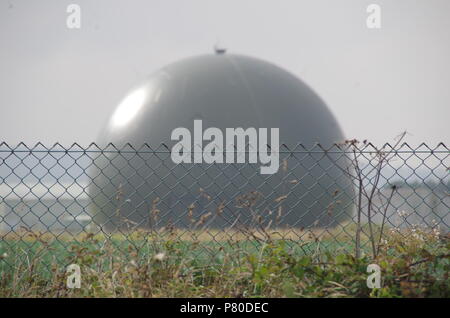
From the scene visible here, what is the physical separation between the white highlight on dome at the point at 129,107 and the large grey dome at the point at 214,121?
0.9 inches

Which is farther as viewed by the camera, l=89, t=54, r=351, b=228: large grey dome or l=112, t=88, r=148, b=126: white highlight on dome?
l=112, t=88, r=148, b=126: white highlight on dome

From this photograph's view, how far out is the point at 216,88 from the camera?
8.84m

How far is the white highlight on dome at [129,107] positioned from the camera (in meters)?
9.17

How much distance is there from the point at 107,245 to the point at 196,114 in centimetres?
569

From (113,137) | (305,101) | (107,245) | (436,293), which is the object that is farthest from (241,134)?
(436,293)

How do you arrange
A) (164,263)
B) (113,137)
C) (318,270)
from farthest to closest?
(113,137)
(164,263)
(318,270)

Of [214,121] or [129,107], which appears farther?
[129,107]

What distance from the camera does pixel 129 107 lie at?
30.9 feet

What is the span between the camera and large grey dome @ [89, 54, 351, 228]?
787 cm

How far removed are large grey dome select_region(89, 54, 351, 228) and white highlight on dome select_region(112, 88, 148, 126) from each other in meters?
0.02

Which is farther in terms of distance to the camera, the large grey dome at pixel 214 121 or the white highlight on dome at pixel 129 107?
the white highlight on dome at pixel 129 107

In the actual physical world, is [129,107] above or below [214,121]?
above

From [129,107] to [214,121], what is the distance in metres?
1.91
